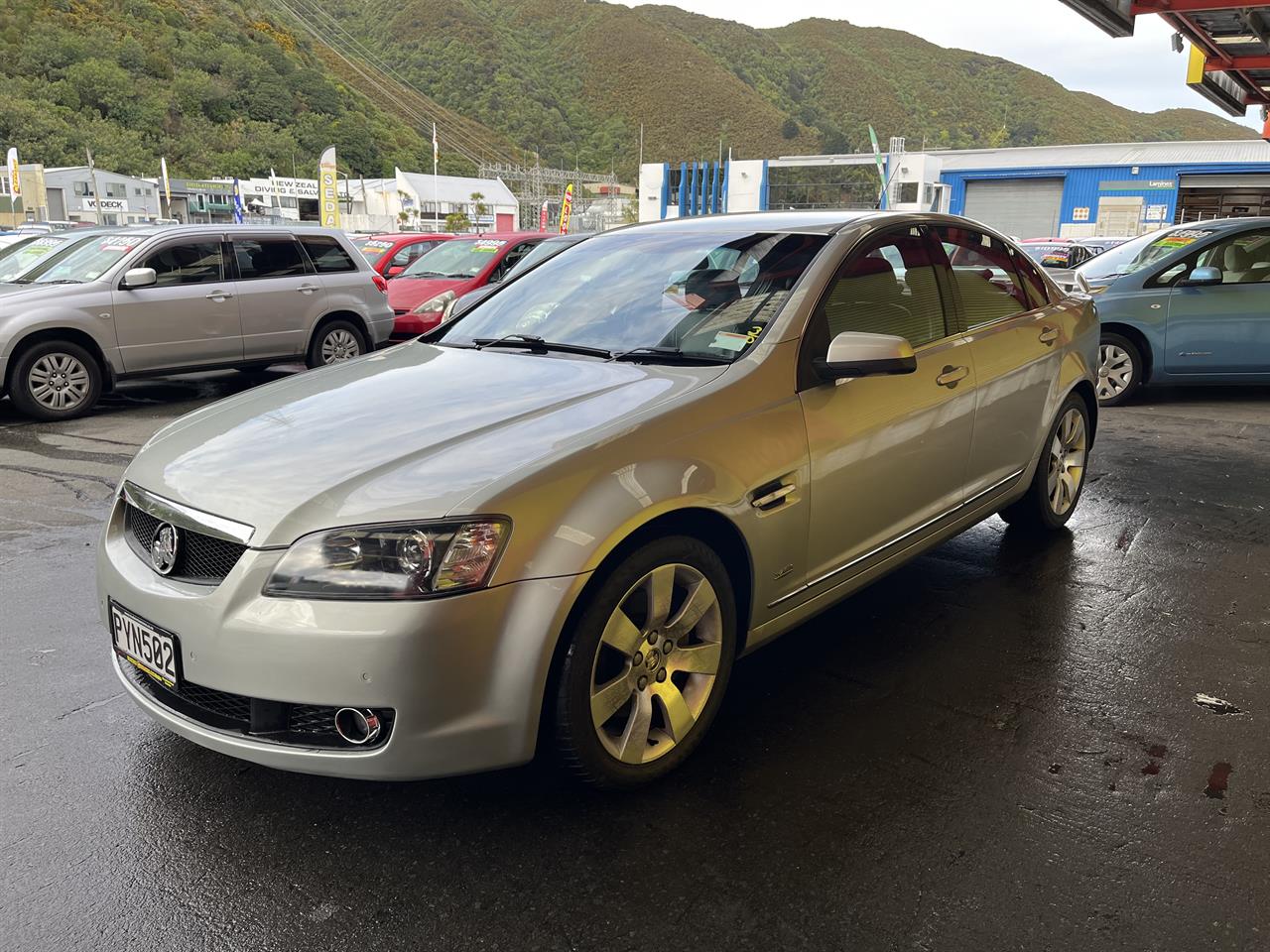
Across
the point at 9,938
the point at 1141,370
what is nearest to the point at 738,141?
the point at 1141,370

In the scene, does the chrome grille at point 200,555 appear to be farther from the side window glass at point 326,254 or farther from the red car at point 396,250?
the red car at point 396,250

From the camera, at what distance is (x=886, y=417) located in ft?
10.9

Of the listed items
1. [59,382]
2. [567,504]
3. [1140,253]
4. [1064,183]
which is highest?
[1064,183]

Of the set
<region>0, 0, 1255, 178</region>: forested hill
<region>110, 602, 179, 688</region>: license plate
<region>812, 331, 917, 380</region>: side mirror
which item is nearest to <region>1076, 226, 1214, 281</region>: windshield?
<region>812, 331, 917, 380</region>: side mirror

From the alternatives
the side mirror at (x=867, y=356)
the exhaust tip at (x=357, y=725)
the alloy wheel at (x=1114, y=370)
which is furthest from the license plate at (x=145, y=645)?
the alloy wheel at (x=1114, y=370)

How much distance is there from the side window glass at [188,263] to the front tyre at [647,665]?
769cm

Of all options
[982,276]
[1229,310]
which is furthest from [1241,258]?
[982,276]

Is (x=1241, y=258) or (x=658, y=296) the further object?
(x=1241, y=258)

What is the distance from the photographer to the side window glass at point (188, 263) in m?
8.64

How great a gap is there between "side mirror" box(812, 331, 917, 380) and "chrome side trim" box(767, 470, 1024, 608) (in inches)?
26.2

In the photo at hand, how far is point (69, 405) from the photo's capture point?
27.1 feet

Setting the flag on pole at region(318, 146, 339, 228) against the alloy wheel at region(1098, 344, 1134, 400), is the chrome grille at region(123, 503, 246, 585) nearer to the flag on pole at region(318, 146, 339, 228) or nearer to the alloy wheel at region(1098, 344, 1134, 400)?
the alloy wheel at region(1098, 344, 1134, 400)

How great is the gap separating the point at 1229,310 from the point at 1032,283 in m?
5.06

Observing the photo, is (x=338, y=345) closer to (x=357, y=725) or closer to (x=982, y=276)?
(x=982, y=276)
